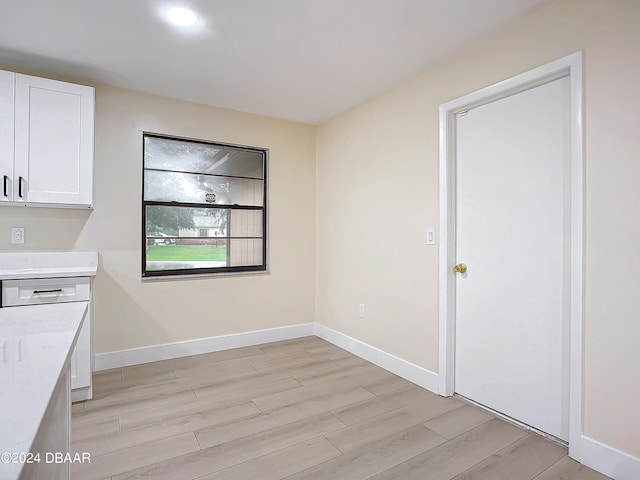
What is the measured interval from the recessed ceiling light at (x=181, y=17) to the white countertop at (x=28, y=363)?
172cm

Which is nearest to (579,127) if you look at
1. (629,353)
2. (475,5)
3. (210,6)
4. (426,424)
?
(475,5)

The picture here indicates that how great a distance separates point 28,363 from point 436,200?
8.33ft

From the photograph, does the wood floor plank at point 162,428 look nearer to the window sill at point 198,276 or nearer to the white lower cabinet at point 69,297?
the white lower cabinet at point 69,297

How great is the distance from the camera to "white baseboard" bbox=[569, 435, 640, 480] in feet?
5.64

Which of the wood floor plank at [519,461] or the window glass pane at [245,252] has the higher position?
the window glass pane at [245,252]

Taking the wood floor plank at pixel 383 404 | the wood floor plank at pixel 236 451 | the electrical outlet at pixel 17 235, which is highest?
the electrical outlet at pixel 17 235

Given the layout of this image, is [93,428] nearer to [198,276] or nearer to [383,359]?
[198,276]

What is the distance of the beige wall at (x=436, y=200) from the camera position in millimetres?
1758

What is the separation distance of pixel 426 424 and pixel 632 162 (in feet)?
5.99

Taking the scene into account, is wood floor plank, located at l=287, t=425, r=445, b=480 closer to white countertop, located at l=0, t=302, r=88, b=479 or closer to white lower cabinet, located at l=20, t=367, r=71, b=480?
white lower cabinet, located at l=20, t=367, r=71, b=480

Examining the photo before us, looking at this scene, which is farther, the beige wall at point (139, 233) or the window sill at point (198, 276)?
the window sill at point (198, 276)

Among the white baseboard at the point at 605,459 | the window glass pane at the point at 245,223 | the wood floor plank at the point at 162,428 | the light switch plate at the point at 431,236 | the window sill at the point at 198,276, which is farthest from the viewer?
the window glass pane at the point at 245,223

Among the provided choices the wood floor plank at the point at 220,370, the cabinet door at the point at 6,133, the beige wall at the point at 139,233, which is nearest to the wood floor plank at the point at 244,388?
the wood floor plank at the point at 220,370

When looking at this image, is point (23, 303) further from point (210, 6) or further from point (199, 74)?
point (210, 6)
